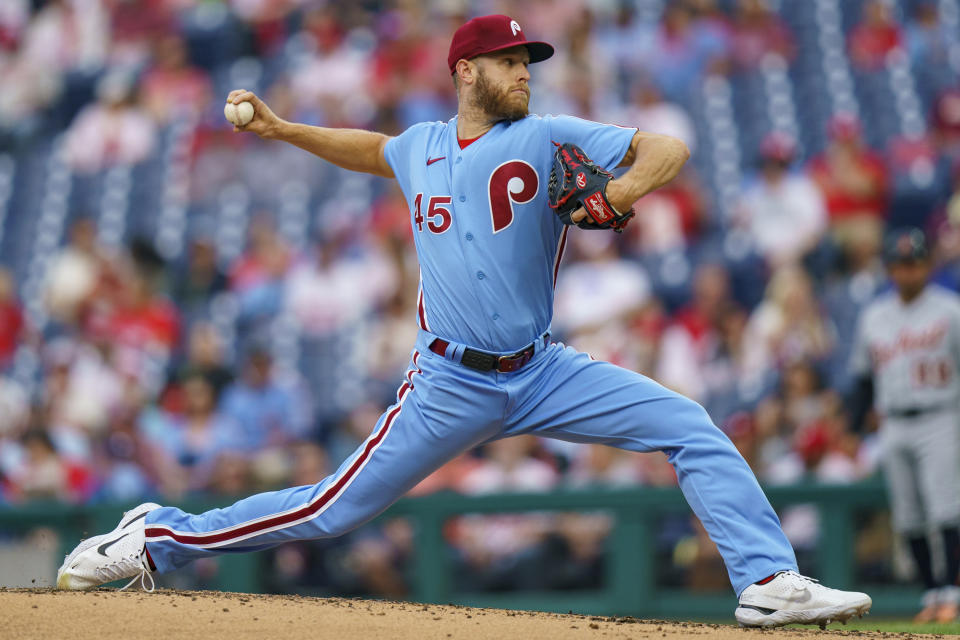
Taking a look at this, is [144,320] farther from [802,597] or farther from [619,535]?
[802,597]

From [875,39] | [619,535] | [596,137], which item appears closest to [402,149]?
[596,137]

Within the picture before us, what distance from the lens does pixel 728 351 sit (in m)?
7.83

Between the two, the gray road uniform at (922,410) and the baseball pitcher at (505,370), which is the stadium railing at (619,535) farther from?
the baseball pitcher at (505,370)

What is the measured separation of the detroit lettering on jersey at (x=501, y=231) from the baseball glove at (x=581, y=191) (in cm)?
14

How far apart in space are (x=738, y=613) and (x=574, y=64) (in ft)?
22.5

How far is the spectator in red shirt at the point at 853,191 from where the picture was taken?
8.29 metres

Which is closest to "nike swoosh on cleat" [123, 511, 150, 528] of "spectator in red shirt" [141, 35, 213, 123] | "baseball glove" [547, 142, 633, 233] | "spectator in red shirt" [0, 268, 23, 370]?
"baseball glove" [547, 142, 633, 233]

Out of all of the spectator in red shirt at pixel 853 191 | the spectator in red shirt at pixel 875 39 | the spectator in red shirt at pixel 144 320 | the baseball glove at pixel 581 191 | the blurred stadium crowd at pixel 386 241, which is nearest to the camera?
the baseball glove at pixel 581 191

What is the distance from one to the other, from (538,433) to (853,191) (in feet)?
16.3

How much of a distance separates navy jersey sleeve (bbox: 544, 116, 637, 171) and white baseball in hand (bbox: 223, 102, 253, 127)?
0.96 meters

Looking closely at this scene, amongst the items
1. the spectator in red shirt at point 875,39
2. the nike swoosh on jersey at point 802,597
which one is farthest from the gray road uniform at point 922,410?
the spectator in red shirt at point 875,39

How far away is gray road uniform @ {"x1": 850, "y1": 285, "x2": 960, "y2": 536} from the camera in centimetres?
621

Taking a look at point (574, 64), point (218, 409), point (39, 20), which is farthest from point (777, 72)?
point (39, 20)

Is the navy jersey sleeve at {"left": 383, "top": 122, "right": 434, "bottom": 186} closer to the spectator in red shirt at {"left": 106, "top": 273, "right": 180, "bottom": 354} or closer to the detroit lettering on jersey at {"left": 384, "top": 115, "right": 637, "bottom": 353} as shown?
the detroit lettering on jersey at {"left": 384, "top": 115, "right": 637, "bottom": 353}
